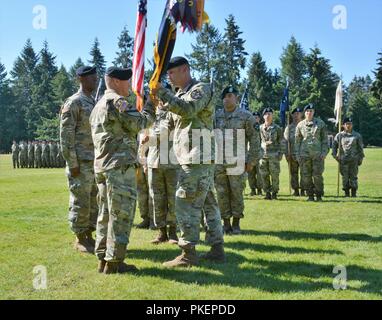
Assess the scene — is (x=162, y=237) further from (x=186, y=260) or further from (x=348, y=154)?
(x=348, y=154)

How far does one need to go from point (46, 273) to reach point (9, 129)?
2692 inches

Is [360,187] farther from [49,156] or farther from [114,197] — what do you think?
[49,156]

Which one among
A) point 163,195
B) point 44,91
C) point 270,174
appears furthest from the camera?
point 44,91

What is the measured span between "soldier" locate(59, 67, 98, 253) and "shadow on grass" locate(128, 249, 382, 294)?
125cm

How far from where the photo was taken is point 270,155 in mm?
13125

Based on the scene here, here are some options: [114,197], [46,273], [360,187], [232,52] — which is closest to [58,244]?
[46,273]

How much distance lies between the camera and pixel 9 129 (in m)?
68.1

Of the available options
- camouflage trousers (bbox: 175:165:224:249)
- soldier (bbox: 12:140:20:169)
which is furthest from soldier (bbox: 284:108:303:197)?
soldier (bbox: 12:140:20:169)

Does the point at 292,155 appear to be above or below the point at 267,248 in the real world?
above

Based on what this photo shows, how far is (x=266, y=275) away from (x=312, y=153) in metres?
7.68

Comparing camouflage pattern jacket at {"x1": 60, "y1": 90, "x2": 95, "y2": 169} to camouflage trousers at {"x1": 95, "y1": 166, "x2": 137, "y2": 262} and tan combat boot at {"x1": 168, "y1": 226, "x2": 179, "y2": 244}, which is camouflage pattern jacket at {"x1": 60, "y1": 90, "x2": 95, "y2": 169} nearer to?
camouflage trousers at {"x1": 95, "y1": 166, "x2": 137, "y2": 262}

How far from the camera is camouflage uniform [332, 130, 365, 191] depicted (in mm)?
13680

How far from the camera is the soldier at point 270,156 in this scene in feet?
41.9

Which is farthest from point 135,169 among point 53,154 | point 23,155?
point 23,155
